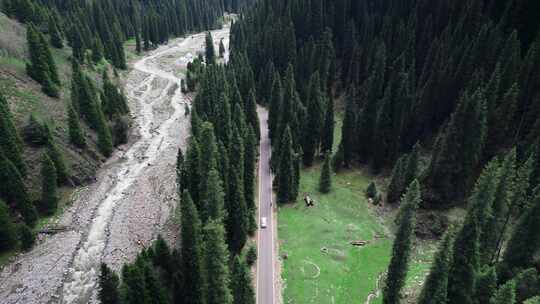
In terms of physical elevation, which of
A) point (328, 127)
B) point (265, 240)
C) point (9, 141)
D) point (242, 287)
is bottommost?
point (265, 240)

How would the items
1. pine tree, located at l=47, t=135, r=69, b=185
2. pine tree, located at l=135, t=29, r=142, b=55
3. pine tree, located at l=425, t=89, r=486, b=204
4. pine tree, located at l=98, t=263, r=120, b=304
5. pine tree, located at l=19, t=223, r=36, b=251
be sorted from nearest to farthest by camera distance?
1. pine tree, located at l=98, t=263, r=120, b=304
2. pine tree, located at l=19, t=223, r=36, b=251
3. pine tree, located at l=425, t=89, r=486, b=204
4. pine tree, located at l=47, t=135, r=69, b=185
5. pine tree, located at l=135, t=29, r=142, b=55

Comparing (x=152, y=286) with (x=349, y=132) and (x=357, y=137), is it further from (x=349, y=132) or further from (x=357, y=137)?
(x=357, y=137)

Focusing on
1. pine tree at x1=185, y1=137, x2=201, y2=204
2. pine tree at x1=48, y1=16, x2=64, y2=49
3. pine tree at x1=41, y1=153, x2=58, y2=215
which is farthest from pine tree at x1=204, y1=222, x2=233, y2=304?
pine tree at x1=48, y1=16, x2=64, y2=49

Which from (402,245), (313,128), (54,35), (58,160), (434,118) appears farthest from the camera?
(54,35)

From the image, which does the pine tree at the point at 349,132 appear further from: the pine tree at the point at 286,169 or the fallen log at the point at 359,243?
the fallen log at the point at 359,243

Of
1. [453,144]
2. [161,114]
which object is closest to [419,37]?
[453,144]

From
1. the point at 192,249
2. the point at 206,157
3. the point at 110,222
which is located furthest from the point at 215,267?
the point at 110,222

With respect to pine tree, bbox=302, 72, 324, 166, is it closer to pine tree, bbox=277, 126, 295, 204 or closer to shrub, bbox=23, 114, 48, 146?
pine tree, bbox=277, 126, 295, 204

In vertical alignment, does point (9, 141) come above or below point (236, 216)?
above
